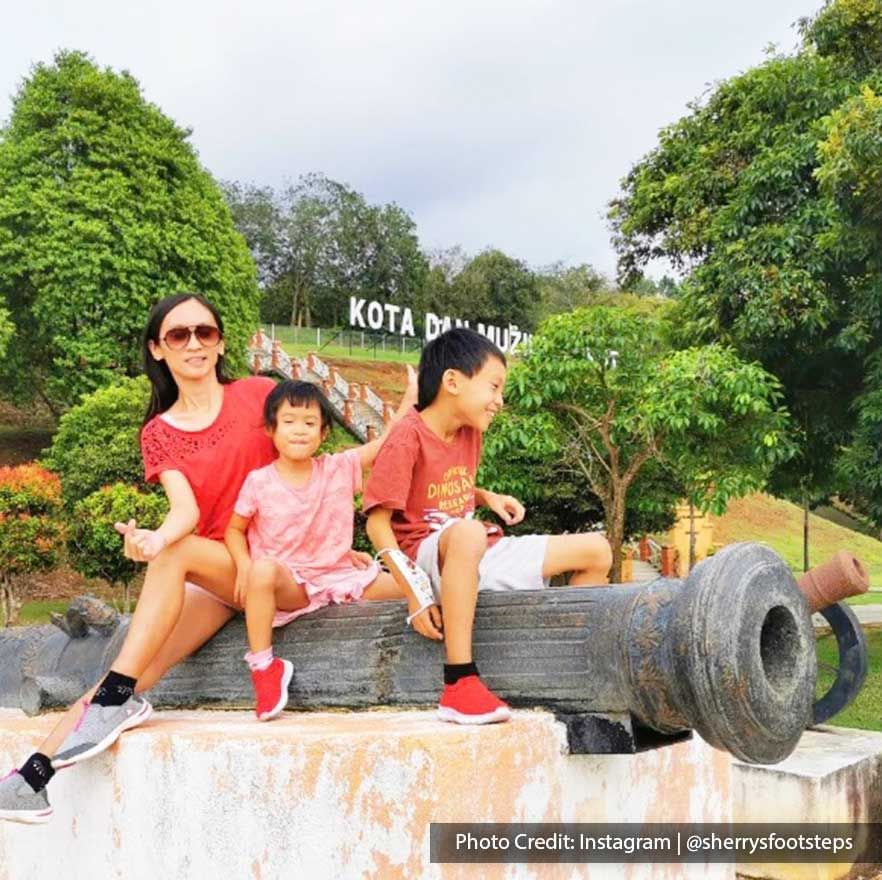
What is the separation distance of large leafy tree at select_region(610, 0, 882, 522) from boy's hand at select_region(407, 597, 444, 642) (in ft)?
27.6

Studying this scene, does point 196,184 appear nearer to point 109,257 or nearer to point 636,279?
point 109,257

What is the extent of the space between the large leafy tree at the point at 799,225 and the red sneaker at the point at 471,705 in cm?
856

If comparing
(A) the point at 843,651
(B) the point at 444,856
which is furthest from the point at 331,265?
(B) the point at 444,856

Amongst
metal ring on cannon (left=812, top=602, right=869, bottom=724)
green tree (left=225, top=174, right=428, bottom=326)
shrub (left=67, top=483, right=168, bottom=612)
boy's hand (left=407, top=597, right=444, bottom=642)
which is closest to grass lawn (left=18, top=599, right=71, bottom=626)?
shrub (left=67, top=483, right=168, bottom=612)

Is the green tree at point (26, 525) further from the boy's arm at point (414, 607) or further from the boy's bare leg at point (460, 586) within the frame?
the boy's bare leg at point (460, 586)

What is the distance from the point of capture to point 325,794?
2.29m

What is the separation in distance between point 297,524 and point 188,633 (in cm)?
41

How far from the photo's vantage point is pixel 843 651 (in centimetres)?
563

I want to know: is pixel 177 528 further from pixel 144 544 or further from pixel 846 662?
pixel 846 662

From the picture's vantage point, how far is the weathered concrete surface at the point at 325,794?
2252 millimetres

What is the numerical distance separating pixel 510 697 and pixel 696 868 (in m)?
0.90

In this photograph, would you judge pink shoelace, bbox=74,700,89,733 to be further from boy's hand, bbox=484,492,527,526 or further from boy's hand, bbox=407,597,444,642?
boy's hand, bbox=484,492,527,526

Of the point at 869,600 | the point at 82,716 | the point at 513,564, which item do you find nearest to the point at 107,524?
the point at 82,716

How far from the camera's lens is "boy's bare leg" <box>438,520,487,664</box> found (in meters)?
2.47
